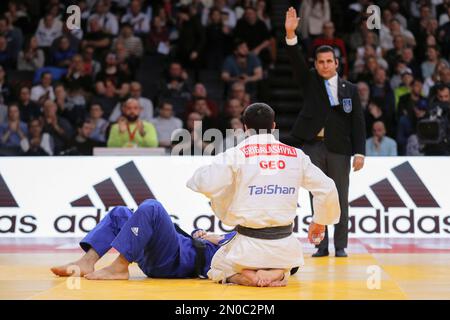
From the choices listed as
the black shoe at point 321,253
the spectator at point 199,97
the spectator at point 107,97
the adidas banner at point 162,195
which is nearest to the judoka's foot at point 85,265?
the black shoe at point 321,253

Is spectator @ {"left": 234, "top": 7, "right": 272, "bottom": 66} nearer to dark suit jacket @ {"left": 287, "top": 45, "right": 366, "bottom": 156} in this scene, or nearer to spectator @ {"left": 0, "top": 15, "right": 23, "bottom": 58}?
spectator @ {"left": 0, "top": 15, "right": 23, "bottom": 58}

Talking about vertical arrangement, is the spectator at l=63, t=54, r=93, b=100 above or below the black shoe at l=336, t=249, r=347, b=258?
above

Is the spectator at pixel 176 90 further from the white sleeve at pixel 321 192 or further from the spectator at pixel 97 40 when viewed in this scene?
the white sleeve at pixel 321 192

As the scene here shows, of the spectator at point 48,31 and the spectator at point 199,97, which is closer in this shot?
the spectator at point 199,97

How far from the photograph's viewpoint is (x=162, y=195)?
1230 cm

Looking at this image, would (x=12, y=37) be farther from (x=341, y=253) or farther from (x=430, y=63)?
(x=341, y=253)

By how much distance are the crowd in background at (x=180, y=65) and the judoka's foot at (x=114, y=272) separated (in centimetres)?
704

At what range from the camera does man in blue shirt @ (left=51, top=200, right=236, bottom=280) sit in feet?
22.6

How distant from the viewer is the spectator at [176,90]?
16.4 meters

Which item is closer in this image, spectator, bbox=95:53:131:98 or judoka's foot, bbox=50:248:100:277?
judoka's foot, bbox=50:248:100:277

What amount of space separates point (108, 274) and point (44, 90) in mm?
9886

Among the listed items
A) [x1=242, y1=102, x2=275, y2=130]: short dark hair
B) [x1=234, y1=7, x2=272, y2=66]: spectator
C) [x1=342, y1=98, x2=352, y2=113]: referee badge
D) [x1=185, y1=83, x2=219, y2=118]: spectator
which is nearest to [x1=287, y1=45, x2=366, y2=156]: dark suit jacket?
[x1=342, y1=98, x2=352, y2=113]: referee badge

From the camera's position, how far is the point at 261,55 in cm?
1781
